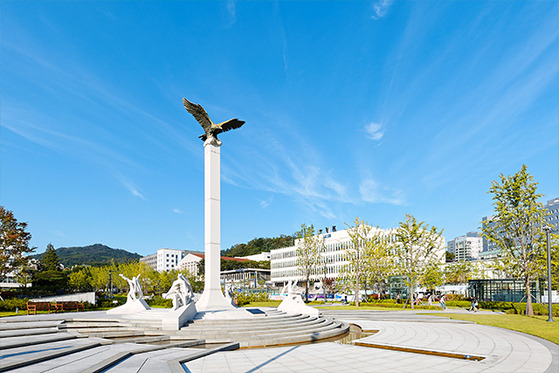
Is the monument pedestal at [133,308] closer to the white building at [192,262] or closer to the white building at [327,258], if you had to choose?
the white building at [327,258]

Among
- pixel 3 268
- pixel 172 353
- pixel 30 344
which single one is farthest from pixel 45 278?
pixel 172 353

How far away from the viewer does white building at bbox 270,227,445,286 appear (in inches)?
3189

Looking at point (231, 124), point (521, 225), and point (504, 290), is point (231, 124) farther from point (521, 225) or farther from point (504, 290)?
point (504, 290)

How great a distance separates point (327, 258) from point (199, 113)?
66.8m

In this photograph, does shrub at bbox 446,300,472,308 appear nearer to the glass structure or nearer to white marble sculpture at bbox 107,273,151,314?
the glass structure

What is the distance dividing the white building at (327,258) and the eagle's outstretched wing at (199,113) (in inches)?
2074

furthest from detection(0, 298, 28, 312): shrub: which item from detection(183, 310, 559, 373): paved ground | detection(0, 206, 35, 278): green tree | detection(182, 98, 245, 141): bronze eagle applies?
detection(183, 310, 559, 373): paved ground

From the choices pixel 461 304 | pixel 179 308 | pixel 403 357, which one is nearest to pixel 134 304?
pixel 179 308

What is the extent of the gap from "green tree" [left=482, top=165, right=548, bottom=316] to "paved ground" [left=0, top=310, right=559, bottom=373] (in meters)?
14.9

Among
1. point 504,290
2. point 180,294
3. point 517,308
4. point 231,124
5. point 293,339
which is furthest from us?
point 504,290

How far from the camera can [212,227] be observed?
2308cm

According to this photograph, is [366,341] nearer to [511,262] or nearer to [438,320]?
[438,320]

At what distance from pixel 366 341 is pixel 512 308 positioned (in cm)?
2229

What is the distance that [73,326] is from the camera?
18125mm
